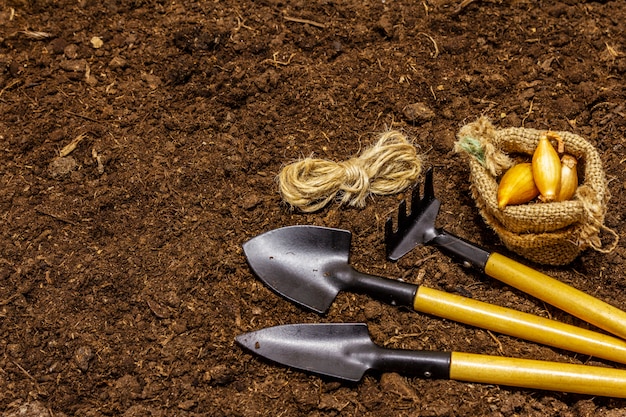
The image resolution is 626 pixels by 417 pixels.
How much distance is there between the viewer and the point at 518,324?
6.12ft

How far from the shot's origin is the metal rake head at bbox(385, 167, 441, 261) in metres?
2.08

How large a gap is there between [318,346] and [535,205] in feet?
2.36

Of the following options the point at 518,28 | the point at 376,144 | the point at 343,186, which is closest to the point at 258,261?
the point at 343,186

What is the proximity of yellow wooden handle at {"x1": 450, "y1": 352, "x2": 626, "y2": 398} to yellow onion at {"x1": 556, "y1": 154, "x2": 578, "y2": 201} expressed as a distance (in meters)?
0.47

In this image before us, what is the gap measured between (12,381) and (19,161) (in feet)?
2.38

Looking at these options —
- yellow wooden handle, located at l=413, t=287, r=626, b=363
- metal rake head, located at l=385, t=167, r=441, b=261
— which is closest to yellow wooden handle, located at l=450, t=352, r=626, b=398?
yellow wooden handle, located at l=413, t=287, r=626, b=363

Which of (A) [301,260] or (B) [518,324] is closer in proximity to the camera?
(B) [518,324]

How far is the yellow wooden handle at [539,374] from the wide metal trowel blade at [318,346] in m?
0.25

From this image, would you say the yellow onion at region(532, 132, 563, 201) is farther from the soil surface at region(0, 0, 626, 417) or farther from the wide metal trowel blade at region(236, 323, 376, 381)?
the wide metal trowel blade at region(236, 323, 376, 381)

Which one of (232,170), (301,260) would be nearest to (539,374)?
(301,260)

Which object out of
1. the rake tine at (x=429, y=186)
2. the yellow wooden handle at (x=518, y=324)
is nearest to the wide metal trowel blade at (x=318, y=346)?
the yellow wooden handle at (x=518, y=324)

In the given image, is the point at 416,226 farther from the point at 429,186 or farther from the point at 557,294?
the point at 557,294

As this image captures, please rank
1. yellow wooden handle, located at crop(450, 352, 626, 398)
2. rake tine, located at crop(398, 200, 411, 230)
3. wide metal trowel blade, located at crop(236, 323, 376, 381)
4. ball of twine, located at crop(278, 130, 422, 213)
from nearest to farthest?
yellow wooden handle, located at crop(450, 352, 626, 398) < wide metal trowel blade, located at crop(236, 323, 376, 381) < rake tine, located at crop(398, 200, 411, 230) < ball of twine, located at crop(278, 130, 422, 213)

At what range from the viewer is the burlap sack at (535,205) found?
1887mm
